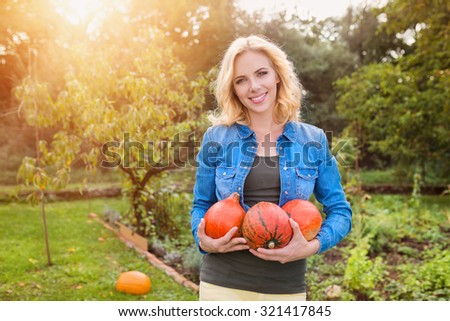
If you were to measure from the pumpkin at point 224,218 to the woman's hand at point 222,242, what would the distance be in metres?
0.02

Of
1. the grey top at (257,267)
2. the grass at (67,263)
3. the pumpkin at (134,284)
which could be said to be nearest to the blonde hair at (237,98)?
the grey top at (257,267)

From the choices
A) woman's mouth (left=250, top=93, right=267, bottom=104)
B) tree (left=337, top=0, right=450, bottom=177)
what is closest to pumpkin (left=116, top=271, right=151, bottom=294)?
woman's mouth (left=250, top=93, right=267, bottom=104)

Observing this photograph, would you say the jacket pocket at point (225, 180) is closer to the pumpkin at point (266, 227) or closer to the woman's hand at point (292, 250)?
the pumpkin at point (266, 227)

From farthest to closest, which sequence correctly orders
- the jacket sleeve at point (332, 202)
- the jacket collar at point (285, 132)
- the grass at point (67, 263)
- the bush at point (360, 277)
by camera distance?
the grass at point (67, 263) < the bush at point (360, 277) < the jacket collar at point (285, 132) < the jacket sleeve at point (332, 202)

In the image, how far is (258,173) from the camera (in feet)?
5.88

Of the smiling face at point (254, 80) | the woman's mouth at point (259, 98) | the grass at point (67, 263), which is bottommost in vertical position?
the grass at point (67, 263)

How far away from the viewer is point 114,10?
10609mm

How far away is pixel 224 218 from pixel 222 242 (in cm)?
9

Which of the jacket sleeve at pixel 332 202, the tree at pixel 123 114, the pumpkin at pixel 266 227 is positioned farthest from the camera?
the tree at pixel 123 114

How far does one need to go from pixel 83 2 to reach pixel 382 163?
11.5m

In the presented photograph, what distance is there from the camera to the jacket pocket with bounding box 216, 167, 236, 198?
1.78m

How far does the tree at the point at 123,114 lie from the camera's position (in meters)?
5.08

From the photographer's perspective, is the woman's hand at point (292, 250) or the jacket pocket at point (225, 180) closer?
the woman's hand at point (292, 250)
